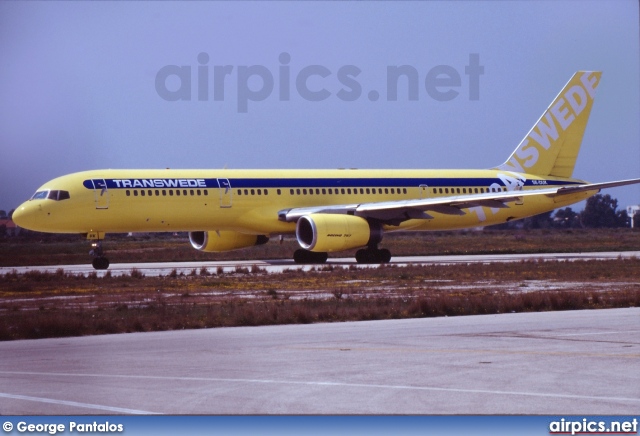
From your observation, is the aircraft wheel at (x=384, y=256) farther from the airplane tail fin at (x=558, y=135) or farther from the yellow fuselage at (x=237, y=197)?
the airplane tail fin at (x=558, y=135)

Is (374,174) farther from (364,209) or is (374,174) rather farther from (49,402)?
(49,402)

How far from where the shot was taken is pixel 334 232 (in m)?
37.3

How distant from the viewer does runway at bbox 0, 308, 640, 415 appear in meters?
10.3

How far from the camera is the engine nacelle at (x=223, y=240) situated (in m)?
42.9

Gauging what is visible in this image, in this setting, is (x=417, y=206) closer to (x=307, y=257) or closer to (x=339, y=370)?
(x=307, y=257)

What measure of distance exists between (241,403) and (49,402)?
1932 mm

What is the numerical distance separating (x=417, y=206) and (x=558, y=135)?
11.4 metres

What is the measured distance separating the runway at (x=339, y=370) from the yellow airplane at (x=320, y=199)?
20.5m

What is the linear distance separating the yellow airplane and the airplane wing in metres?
0.05

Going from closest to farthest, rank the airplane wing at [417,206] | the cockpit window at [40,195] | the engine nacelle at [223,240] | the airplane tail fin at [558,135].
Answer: the cockpit window at [40,195]
the airplane wing at [417,206]
the engine nacelle at [223,240]
the airplane tail fin at [558,135]

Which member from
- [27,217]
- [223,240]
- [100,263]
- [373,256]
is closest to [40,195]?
[27,217]

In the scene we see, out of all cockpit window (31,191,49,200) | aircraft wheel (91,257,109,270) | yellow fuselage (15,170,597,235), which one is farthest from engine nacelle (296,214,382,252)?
cockpit window (31,191,49,200)

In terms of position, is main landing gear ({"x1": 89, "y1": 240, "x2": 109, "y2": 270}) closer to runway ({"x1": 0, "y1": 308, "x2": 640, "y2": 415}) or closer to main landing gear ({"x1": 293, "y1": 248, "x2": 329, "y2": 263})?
main landing gear ({"x1": 293, "y1": 248, "x2": 329, "y2": 263})

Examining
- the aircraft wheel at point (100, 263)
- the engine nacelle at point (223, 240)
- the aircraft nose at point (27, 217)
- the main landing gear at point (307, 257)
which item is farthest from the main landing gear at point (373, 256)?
the aircraft nose at point (27, 217)
